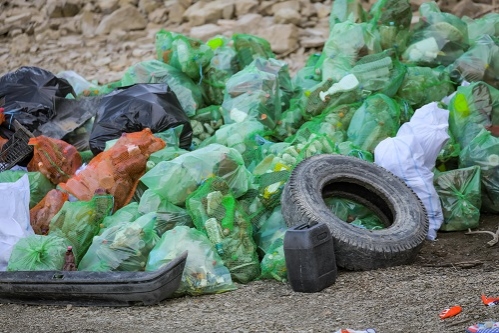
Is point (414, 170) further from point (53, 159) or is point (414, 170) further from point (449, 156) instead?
Result: point (53, 159)

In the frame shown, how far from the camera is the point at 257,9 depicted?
10117 mm

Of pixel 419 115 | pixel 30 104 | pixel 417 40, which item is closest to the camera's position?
pixel 419 115

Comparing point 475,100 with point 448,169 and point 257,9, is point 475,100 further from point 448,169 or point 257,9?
point 257,9

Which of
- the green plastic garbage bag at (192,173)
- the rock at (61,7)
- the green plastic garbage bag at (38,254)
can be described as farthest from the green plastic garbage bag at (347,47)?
the rock at (61,7)

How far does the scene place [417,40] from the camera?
7457 mm

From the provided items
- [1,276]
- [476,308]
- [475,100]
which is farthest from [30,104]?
[476,308]

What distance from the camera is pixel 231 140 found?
6.09 m

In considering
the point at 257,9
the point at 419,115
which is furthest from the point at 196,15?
the point at 419,115

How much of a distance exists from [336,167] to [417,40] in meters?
2.62

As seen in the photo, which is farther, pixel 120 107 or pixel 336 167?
pixel 120 107

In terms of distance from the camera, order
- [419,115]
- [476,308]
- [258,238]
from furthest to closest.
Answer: [419,115] → [258,238] → [476,308]

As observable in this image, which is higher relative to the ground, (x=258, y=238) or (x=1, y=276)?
(x=1, y=276)

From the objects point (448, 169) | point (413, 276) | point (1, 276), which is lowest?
point (448, 169)

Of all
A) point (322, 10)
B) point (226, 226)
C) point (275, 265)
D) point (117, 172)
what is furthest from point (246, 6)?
point (275, 265)
